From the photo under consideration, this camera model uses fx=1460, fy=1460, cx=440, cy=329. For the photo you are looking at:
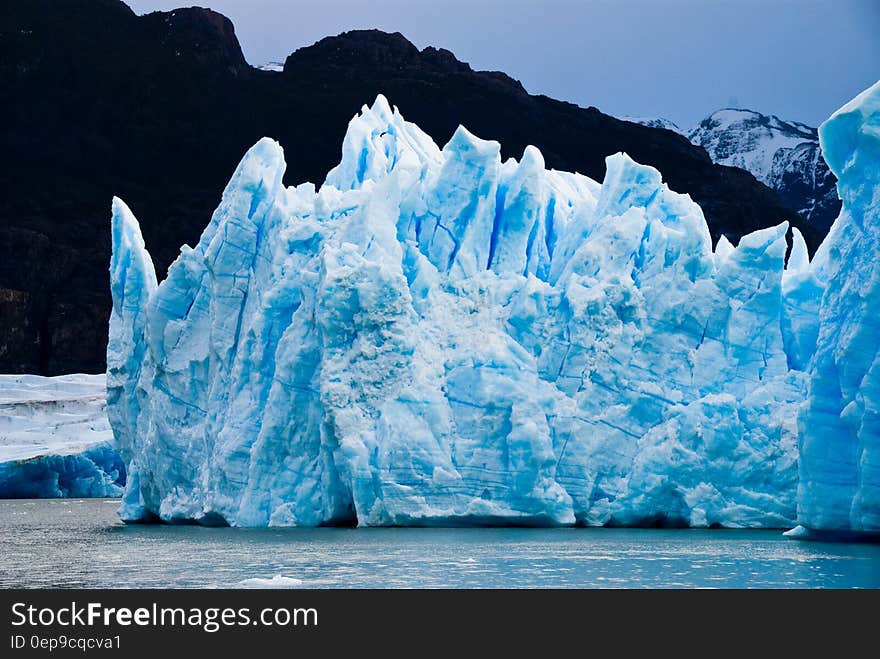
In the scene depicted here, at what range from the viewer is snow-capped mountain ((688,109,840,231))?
7506cm

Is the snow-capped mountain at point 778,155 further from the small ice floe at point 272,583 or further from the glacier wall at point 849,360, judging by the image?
the small ice floe at point 272,583

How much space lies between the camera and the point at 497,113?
226 feet

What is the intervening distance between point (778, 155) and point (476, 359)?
62106 mm

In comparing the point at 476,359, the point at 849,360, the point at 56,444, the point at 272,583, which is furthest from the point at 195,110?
the point at 272,583

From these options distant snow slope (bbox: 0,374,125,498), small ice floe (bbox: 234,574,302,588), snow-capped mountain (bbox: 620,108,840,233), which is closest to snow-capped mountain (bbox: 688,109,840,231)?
snow-capped mountain (bbox: 620,108,840,233)

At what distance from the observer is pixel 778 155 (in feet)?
269

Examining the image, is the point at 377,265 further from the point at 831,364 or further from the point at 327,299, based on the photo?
the point at 831,364

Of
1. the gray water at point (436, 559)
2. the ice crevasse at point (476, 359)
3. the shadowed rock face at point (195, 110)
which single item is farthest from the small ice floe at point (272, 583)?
the shadowed rock face at point (195, 110)

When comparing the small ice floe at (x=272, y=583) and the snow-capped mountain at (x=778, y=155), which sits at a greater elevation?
the snow-capped mountain at (x=778, y=155)

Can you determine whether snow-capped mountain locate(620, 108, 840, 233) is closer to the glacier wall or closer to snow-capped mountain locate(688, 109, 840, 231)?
snow-capped mountain locate(688, 109, 840, 231)

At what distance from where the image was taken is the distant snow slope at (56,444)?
40656 millimetres

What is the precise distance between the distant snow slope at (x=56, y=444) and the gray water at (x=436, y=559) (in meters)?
15.9

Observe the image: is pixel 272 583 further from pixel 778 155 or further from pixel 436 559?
pixel 778 155

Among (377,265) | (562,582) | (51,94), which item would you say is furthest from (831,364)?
(51,94)
